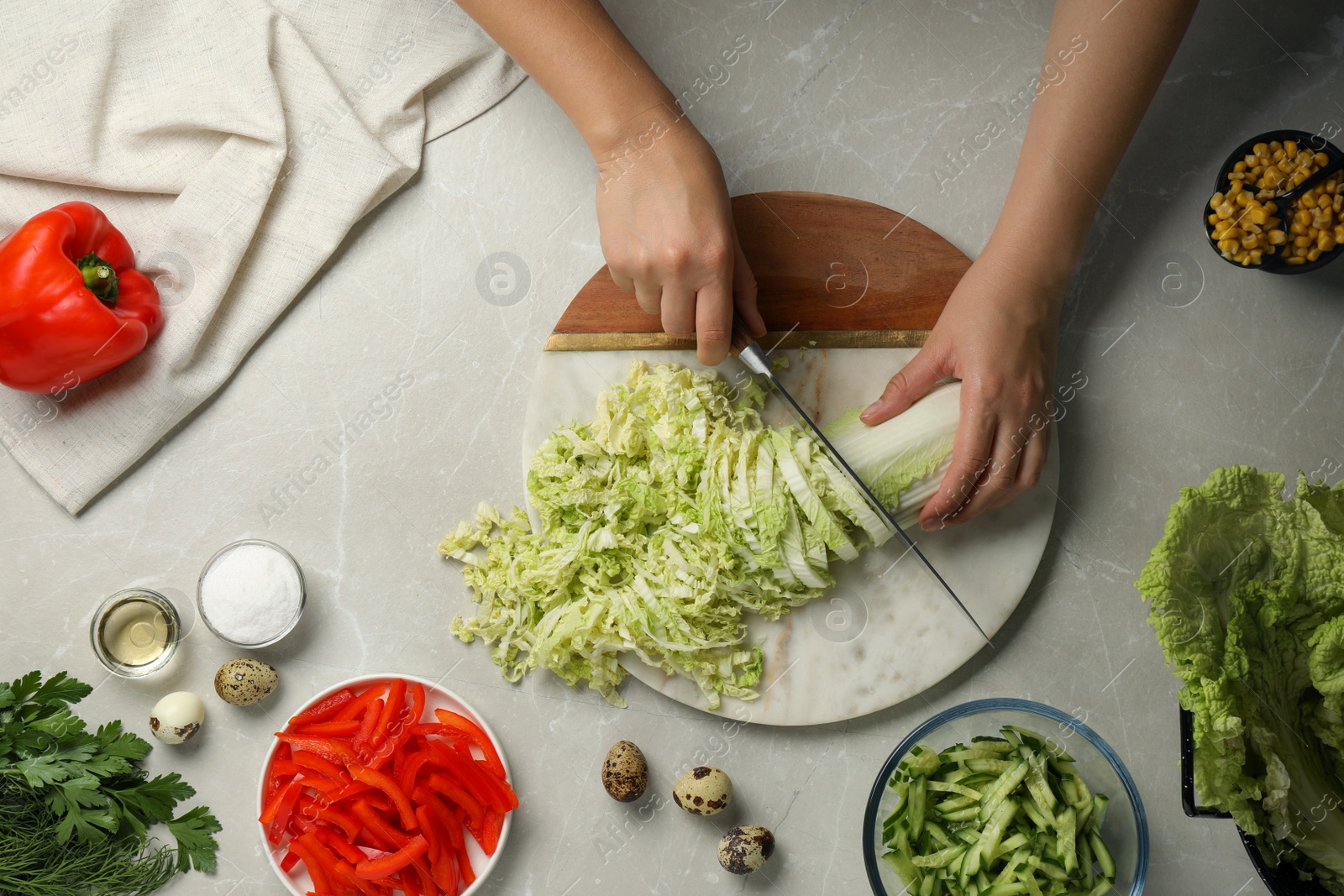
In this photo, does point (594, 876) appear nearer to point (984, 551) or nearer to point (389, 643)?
point (389, 643)

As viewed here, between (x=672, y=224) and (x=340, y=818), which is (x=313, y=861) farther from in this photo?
(x=672, y=224)

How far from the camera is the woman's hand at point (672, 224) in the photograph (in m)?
1.85

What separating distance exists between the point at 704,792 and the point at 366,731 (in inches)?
31.4

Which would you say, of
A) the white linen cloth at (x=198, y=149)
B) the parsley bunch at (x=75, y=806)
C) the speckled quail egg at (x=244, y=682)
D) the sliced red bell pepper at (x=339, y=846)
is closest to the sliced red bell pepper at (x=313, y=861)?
the sliced red bell pepper at (x=339, y=846)

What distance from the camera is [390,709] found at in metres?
2.04

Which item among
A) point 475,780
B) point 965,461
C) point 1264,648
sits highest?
point 475,780

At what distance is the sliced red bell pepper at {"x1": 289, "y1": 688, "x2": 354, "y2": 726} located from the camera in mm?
2061

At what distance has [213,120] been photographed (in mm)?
2170

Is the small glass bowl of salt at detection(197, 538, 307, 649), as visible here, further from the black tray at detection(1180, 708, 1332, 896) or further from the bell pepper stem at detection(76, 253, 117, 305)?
the black tray at detection(1180, 708, 1332, 896)

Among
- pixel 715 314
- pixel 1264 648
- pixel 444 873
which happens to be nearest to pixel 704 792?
pixel 444 873

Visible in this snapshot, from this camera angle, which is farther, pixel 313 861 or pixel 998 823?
pixel 313 861

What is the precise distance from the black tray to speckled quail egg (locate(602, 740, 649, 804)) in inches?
44.7

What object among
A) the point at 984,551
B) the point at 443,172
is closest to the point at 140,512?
the point at 443,172

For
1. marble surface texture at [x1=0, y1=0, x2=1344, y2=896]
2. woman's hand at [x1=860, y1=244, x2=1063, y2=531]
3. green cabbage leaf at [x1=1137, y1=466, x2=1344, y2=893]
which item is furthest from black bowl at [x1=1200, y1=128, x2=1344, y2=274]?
green cabbage leaf at [x1=1137, y1=466, x2=1344, y2=893]
